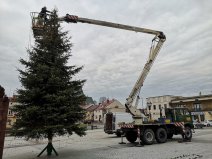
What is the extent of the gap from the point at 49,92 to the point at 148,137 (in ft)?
29.6

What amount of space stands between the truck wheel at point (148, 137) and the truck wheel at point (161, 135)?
45 cm

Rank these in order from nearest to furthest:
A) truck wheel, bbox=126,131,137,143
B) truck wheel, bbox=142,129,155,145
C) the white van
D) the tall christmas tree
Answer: the tall christmas tree
truck wheel, bbox=142,129,155,145
truck wheel, bbox=126,131,137,143
the white van

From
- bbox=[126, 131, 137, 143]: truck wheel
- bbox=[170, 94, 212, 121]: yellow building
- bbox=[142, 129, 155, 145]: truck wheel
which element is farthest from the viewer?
bbox=[170, 94, 212, 121]: yellow building

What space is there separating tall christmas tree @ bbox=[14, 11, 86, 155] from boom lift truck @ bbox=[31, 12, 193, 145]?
2.44 metres

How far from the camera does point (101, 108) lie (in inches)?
3265

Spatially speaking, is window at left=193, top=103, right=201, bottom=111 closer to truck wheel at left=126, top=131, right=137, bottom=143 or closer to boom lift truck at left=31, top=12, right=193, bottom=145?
boom lift truck at left=31, top=12, right=193, bottom=145

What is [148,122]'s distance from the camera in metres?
17.9

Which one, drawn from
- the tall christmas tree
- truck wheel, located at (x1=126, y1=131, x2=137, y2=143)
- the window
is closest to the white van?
truck wheel, located at (x1=126, y1=131, x2=137, y2=143)

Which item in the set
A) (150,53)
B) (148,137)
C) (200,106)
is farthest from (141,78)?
(200,106)

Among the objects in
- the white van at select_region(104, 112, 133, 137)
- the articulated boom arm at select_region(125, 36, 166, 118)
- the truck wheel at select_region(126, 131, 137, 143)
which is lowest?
the truck wheel at select_region(126, 131, 137, 143)

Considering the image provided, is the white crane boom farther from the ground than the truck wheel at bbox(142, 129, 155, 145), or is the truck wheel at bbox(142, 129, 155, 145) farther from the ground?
the white crane boom

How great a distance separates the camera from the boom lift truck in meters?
16.9

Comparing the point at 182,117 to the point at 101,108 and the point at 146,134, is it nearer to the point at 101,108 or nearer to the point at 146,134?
the point at 146,134

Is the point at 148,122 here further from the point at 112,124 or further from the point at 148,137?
the point at 112,124
